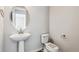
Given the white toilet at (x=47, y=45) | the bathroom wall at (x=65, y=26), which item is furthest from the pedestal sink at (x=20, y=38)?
the bathroom wall at (x=65, y=26)

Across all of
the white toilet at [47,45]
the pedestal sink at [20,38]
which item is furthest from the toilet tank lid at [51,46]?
the pedestal sink at [20,38]

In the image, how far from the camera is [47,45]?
43.4 inches

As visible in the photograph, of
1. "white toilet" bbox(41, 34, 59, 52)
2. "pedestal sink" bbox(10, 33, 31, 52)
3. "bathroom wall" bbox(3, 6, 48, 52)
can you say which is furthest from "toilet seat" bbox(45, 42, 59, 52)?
"pedestal sink" bbox(10, 33, 31, 52)

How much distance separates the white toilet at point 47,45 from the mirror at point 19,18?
9.9 inches

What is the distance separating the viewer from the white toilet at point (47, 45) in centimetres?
108

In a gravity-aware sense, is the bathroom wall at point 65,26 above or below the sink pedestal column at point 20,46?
above

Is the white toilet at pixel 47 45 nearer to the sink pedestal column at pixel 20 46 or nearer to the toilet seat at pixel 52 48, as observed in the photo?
the toilet seat at pixel 52 48

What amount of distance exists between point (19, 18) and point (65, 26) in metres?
0.51

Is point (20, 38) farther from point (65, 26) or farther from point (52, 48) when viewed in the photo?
point (65, 26)

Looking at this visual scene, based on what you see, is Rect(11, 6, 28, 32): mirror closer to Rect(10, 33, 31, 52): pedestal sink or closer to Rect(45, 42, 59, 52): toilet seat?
Rect(10, 33, 31, 52): pedestal sink

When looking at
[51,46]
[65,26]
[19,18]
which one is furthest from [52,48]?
[19,18]

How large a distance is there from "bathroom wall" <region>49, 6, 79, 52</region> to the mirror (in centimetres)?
28

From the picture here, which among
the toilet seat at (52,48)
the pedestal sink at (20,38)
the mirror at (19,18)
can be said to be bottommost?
the toilet seat at (52,48)
